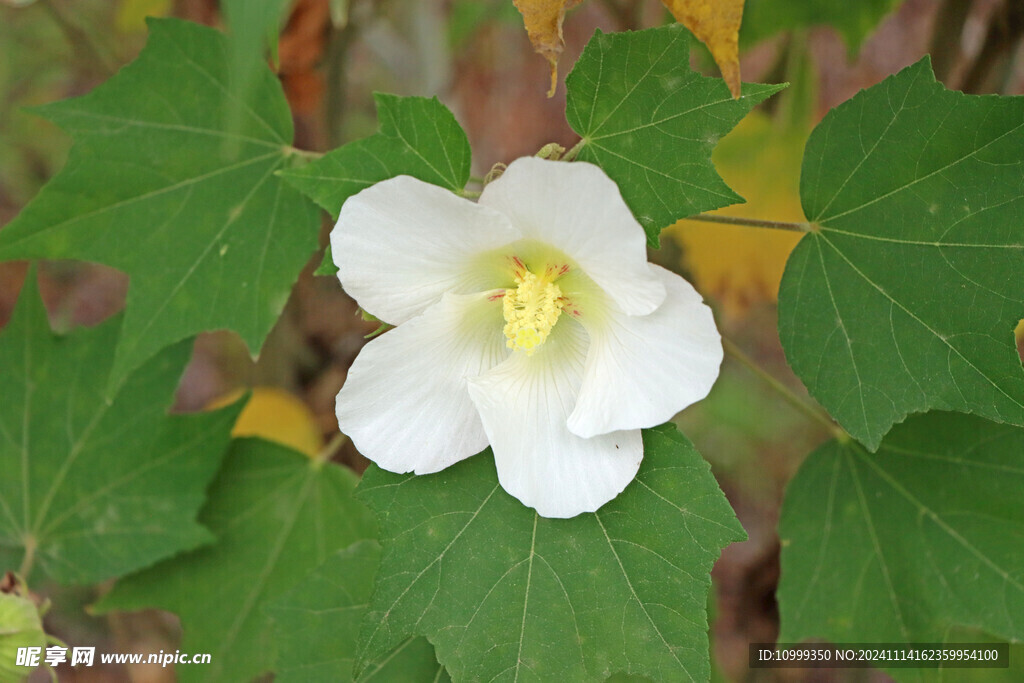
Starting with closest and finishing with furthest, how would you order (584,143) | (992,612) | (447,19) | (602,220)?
(602,220), (584,143), (992,612), (447,19)

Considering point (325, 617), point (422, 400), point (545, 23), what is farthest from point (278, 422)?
point (545, 23)

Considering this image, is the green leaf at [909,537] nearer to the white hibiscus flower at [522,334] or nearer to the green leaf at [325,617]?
the white hibiscus flower at [522,334]

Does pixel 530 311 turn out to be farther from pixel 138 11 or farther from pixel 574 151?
pixel 138 11

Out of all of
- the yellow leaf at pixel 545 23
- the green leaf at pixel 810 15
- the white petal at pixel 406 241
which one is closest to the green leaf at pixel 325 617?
the white petal at pixel 406 241

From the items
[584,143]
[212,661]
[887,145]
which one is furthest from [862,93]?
[212,661]

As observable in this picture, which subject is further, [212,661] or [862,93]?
[212,661]

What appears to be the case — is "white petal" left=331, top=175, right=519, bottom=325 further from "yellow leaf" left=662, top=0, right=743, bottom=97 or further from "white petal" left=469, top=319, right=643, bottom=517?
"yellow leaf" left=662, top=0, right=743, bottom=97

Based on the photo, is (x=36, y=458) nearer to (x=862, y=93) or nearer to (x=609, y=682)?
(x=609, y=682)
